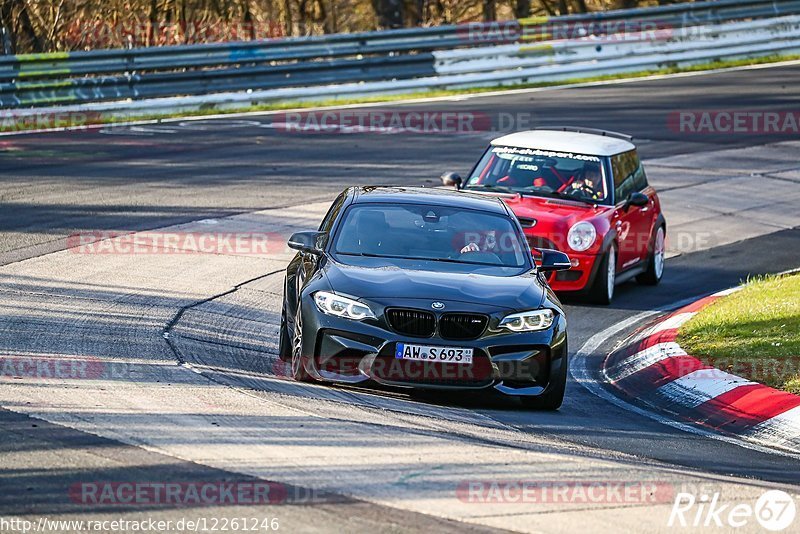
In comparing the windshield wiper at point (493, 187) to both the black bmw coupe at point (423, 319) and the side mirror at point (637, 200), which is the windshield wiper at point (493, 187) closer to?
the side mirror at point (637, 200)

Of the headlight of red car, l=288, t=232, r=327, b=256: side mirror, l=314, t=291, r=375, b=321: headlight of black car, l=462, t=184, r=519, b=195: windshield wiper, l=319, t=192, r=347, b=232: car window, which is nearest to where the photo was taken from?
l=314, t=291, r=375, b=321: headlight of black car

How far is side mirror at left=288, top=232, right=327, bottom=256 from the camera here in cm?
934

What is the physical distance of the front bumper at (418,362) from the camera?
27.1ft

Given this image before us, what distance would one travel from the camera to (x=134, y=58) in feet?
75.7

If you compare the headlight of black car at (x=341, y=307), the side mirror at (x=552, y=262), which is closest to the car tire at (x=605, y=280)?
the side mirror at (x=552, y=262)

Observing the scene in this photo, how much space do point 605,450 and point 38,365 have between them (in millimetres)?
3714

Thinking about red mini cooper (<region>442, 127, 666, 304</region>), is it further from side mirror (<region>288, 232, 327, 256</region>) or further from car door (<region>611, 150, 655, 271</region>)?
side mirror (<region>288, 232, 327, 256</region>)

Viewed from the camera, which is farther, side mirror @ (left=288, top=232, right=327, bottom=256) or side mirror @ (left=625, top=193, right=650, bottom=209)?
side mirror @ (left=625, top=193, right=650, bottom=209)

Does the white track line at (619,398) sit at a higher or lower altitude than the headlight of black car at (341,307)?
lower

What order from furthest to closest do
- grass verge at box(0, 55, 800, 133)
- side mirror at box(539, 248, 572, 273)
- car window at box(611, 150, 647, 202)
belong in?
grass verge at box(0, 55, 800, 133) → car window at box(611, 150, 647, 202) → side mirror at box(539, 248, 572, 273)

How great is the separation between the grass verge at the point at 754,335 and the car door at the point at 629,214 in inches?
52.0

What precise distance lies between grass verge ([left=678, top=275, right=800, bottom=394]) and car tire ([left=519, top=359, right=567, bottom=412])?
187cm

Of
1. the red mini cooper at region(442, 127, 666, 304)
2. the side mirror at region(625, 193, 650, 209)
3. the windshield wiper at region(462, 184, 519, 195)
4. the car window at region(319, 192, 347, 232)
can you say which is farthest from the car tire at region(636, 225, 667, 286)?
the car window at region(319, 192, 347, 232)

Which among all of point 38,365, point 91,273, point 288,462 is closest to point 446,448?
point 288,462
